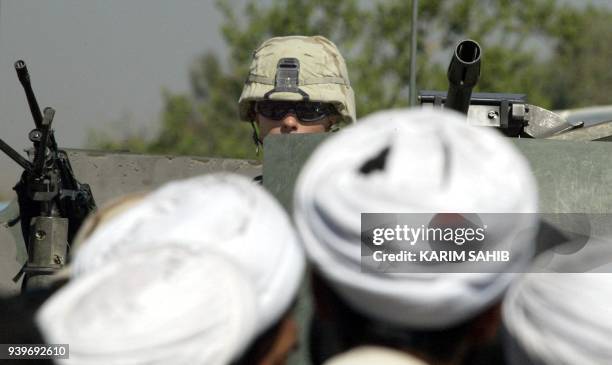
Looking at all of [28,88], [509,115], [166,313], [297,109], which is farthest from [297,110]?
[166,313]

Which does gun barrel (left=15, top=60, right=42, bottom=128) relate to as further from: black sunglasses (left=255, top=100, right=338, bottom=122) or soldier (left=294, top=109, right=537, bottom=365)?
soldier (left=294, top=109, right=537, bottom=365)

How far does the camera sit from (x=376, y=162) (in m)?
1.95

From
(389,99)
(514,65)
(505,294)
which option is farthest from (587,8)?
(505,294)

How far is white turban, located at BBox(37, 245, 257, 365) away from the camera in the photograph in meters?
1.80

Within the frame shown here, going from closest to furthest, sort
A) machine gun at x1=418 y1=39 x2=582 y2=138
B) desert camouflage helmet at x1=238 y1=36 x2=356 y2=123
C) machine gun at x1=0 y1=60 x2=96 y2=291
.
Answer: machine gun at x1=418 y1=39 x2=582 y2=138 < desert camouflage helmet at x1=238 y1=36 x2=356 y2=123 < machine gun at x1=0 y1=60 x2=96 y2=291

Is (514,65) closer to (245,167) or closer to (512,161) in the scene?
(245,167)

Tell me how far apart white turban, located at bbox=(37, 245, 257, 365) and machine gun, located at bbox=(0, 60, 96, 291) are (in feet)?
10.1

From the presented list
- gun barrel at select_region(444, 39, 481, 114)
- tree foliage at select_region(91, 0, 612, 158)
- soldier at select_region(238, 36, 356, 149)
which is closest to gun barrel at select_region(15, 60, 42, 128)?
soldier at select_region(238, 36, 356, 149)

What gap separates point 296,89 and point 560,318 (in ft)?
9.09

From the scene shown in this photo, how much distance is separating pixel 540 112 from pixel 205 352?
111 inches

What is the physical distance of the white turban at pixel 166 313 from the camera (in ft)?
5.90

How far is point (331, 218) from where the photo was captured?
6.33 ft

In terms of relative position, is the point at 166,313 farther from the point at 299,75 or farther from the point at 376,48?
the point at 376,48

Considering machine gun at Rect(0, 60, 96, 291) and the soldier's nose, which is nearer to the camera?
the soldier's nose
